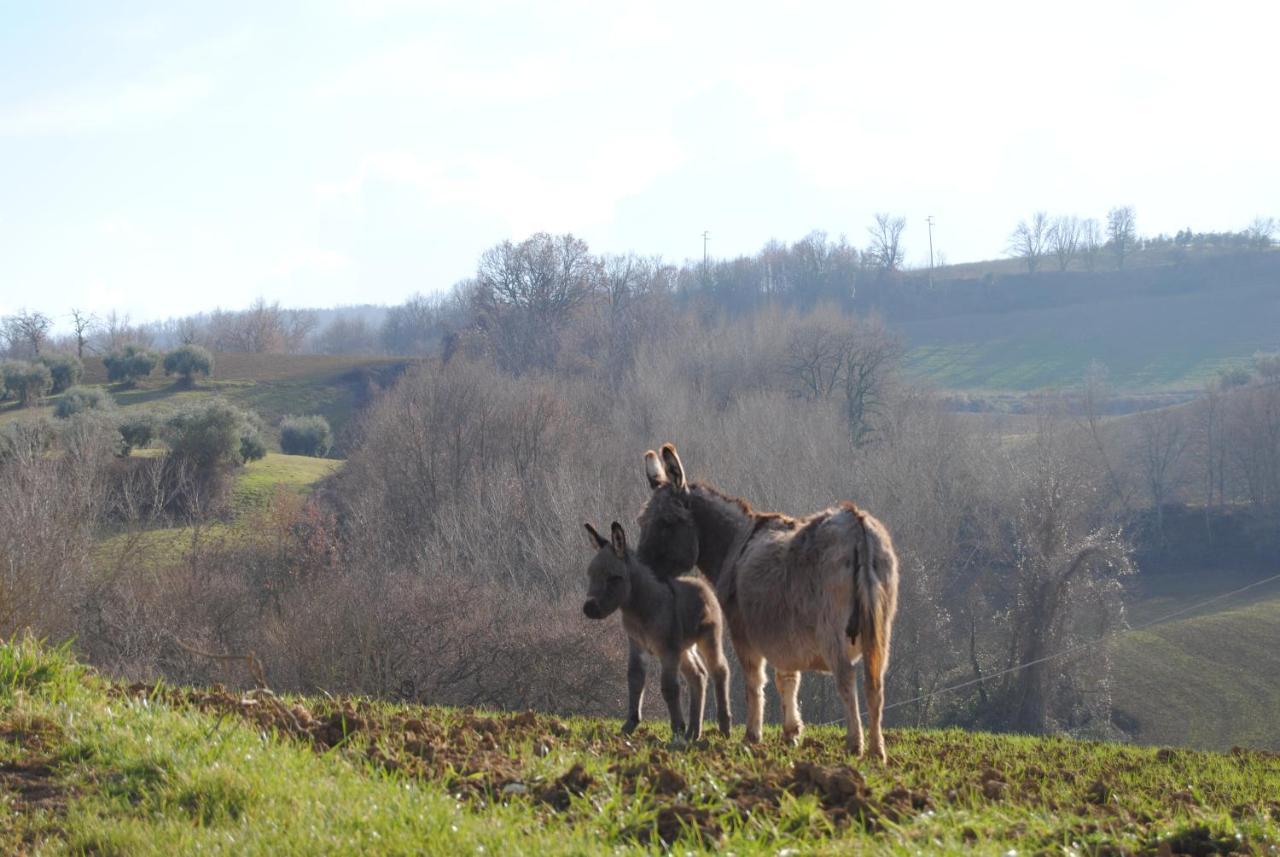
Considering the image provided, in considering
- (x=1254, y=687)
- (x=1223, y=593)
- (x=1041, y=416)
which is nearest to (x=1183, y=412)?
(x=1041, y=416)

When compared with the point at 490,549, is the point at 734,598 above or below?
above

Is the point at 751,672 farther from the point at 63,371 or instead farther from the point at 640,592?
the point at 63,371

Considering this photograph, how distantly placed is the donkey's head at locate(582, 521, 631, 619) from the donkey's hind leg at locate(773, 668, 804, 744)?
142cm

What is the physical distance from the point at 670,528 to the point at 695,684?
1.35 metres

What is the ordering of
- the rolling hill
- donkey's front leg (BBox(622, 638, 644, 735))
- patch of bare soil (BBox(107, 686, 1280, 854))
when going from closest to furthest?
patch of bare soil (BBox(107, 686, 1280, 854)), donkey's front leg (BBox(622, 638, 644, 735)), the rolling hill

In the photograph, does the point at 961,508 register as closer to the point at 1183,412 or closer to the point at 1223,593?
the point at 1223,593

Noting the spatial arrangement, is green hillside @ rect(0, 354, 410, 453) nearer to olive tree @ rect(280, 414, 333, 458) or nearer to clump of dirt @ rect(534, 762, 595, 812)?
olive tree @ rect(280, 414, 333, 458)

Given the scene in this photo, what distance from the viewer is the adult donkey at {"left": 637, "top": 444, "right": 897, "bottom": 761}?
863 centimetres

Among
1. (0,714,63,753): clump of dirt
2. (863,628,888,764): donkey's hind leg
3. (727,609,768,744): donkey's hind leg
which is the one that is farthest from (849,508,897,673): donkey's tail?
(0,714,63,753): clump of dirt

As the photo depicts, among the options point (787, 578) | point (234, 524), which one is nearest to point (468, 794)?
point (787, 578)

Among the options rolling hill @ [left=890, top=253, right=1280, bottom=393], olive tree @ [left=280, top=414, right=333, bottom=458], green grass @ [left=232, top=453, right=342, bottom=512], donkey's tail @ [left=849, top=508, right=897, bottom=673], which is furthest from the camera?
rolling hill @ [left=890, top=253, right=1280, bottom=393]

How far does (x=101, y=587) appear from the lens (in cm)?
4097

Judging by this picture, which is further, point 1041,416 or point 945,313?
point 945,313

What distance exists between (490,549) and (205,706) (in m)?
38.6
